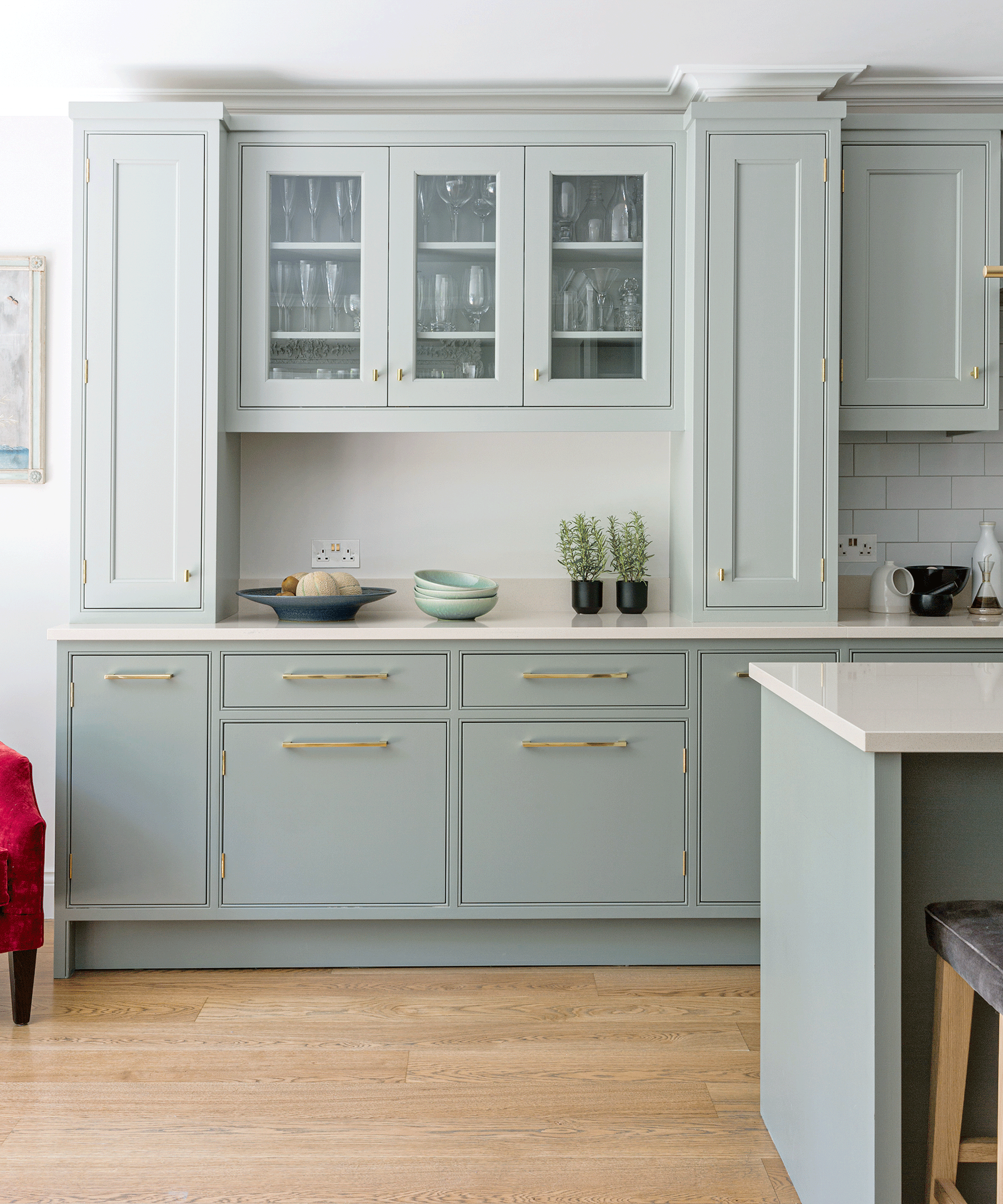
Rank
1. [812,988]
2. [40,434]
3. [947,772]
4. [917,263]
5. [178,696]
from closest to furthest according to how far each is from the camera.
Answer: [947,772], [812,988], [178,696], [917,263], [40,434]

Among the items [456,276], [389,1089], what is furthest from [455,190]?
[389,1089]

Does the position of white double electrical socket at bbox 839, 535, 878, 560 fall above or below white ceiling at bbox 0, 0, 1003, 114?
below

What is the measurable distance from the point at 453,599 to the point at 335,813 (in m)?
0.71

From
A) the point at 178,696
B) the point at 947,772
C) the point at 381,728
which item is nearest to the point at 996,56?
the point at 947,772

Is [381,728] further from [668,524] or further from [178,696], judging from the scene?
[668,524]

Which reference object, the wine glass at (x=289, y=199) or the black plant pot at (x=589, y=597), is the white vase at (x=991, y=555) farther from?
the wine glass at (x=289, y=199)

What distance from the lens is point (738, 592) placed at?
2787 mm

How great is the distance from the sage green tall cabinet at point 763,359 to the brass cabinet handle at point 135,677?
60.1 inches

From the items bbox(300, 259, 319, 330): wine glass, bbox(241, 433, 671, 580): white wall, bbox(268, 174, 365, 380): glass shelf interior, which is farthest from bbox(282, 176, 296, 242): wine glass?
bbox(241, 433, 671, 580): white wall

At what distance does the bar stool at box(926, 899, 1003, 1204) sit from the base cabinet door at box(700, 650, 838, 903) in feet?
3.97

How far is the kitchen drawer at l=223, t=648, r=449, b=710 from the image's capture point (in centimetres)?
266

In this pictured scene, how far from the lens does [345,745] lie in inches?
105

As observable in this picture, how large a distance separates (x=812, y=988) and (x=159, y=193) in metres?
2.62

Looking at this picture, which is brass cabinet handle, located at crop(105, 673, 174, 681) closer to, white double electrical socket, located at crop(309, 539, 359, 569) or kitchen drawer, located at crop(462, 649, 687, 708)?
white double electrical socket, located at crop(309, 539, 359, 569)
